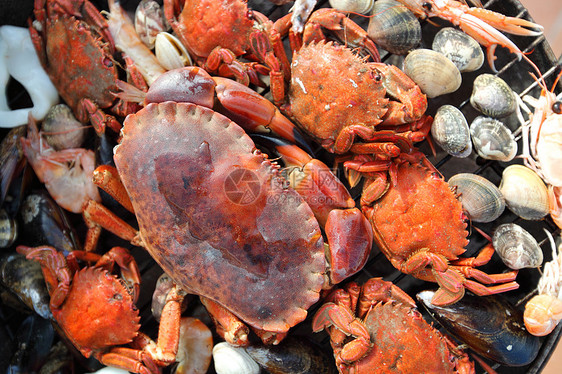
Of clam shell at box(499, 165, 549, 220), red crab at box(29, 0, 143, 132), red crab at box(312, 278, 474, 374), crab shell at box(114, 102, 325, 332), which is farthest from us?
red crab at box(29, 0, 143, 132)

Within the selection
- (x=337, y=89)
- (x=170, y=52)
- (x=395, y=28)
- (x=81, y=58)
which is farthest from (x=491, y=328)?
(x=81, y=58)

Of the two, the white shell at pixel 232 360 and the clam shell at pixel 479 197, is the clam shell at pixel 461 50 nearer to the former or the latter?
the clam shell at pixel 479 197

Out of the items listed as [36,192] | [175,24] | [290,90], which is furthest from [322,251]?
[36,192]

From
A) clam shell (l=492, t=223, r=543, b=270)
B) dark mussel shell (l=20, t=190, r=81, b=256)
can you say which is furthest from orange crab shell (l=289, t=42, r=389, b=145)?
dark mussel shell (l=20, t=190, r=81, b=256)

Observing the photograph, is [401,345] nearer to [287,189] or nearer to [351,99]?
[287,189]

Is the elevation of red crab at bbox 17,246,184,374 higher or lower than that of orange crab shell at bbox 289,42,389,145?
lower

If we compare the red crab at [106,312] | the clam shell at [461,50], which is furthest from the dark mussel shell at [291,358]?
the clam shell at [461,50]

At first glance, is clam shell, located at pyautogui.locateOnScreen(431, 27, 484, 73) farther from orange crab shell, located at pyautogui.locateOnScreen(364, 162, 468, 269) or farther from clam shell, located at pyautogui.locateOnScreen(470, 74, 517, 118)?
orange crab shell, located at pyautogui.locateOnScreen(364, 162, 468, 269)
